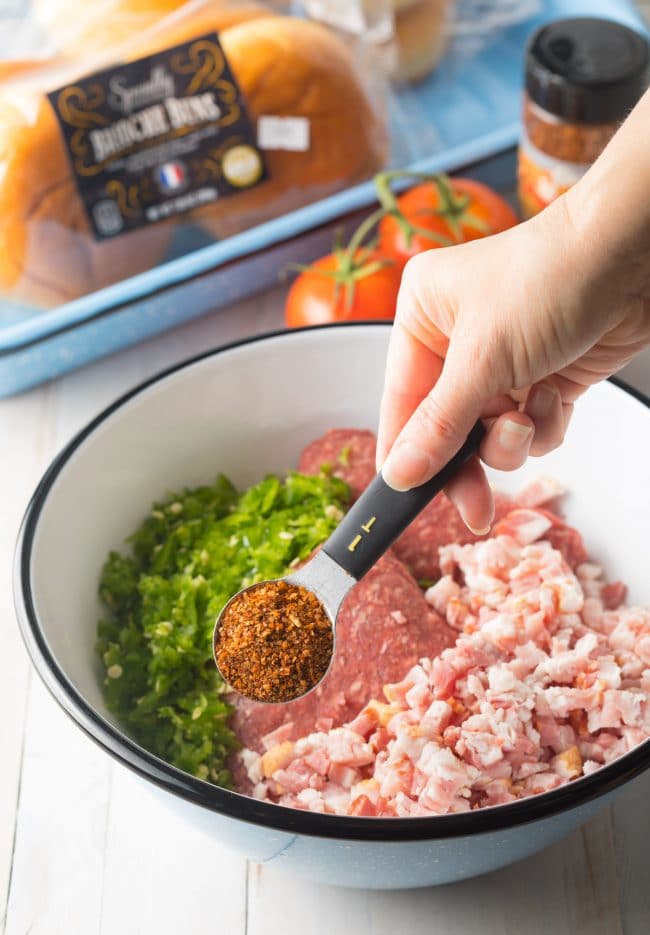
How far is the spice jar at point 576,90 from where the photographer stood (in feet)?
6.16

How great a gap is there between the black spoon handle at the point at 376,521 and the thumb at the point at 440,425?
3 centimetres

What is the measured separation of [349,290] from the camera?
6.47 ft

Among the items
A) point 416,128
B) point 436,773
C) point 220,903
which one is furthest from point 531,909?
point 416,128

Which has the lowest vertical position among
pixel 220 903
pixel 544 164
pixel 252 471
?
pixel 220 903

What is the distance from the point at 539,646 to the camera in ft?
4.62

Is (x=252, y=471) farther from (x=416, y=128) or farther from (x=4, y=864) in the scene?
(x=416, y=128)

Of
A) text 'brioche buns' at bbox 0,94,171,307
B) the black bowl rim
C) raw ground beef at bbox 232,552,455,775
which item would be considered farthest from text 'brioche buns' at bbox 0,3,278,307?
the black bowl rim

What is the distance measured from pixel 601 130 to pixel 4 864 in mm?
1530

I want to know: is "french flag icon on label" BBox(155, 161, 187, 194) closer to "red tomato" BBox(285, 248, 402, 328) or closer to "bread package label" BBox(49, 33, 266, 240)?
"bread package label" BBox(49, 33, 266, 240)

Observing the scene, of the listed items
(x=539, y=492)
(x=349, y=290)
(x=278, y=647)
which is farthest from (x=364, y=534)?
(x=349, y=290)

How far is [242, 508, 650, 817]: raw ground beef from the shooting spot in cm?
125

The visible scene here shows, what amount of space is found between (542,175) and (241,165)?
0.58m

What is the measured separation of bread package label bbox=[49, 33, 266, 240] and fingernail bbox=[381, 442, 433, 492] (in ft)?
3.53

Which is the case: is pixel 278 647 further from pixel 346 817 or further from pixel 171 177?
pixel 171 177
